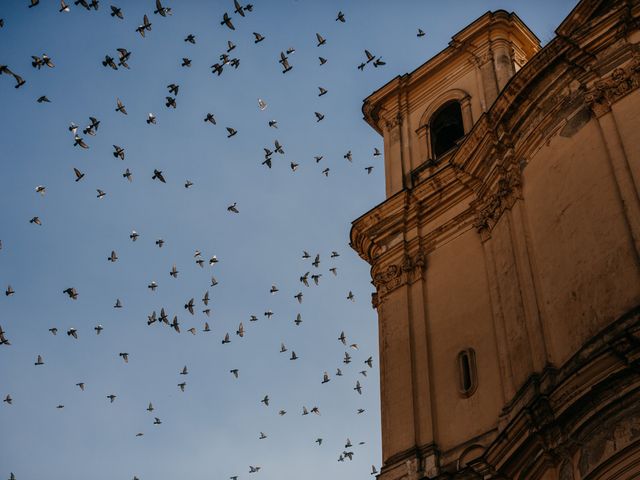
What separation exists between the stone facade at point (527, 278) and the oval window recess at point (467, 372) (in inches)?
1.4

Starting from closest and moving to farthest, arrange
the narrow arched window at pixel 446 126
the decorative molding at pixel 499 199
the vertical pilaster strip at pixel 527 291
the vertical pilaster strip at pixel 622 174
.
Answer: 1. the vertical pilaster strip at pixel 622 174
2. the vertical pilaster strip at pixel 527 291
3. the decorative molding at pixel 499 199
4. the narrow arched window at pixel 446 126

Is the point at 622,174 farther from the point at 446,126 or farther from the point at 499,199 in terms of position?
the point at 446,126

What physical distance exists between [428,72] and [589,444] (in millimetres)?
12555

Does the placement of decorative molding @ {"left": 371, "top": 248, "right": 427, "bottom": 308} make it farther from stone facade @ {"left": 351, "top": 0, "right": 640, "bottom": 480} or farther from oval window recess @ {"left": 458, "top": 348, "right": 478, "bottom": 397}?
oval window recess @ {"left": 458, "top": 348, "right": 478, "bottom": 397}

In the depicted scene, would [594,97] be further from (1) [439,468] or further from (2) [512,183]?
(1) [439,468]

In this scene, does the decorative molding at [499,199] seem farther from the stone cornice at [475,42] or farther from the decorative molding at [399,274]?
the stone cornice at [475,42]

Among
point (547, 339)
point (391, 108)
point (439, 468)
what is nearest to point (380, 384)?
point (439, 468)

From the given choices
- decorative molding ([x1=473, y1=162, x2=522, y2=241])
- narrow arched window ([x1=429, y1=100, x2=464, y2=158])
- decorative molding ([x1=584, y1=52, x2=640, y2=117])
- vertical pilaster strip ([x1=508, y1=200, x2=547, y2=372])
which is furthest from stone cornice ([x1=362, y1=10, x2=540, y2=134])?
vertical pilaster strip ([x1=508, y1=200, x2=547, y2=372])

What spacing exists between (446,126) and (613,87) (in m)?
6.78

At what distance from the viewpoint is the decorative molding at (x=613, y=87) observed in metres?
15.3

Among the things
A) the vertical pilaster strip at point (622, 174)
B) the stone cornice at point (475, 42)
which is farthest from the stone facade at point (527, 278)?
the stone cornice at point (475, 42)

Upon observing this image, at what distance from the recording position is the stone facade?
12438 millimetres

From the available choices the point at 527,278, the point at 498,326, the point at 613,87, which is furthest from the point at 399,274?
the point at 613,87

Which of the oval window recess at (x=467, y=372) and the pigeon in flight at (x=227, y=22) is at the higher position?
the pigeon in flight at (x=227, y=22)
